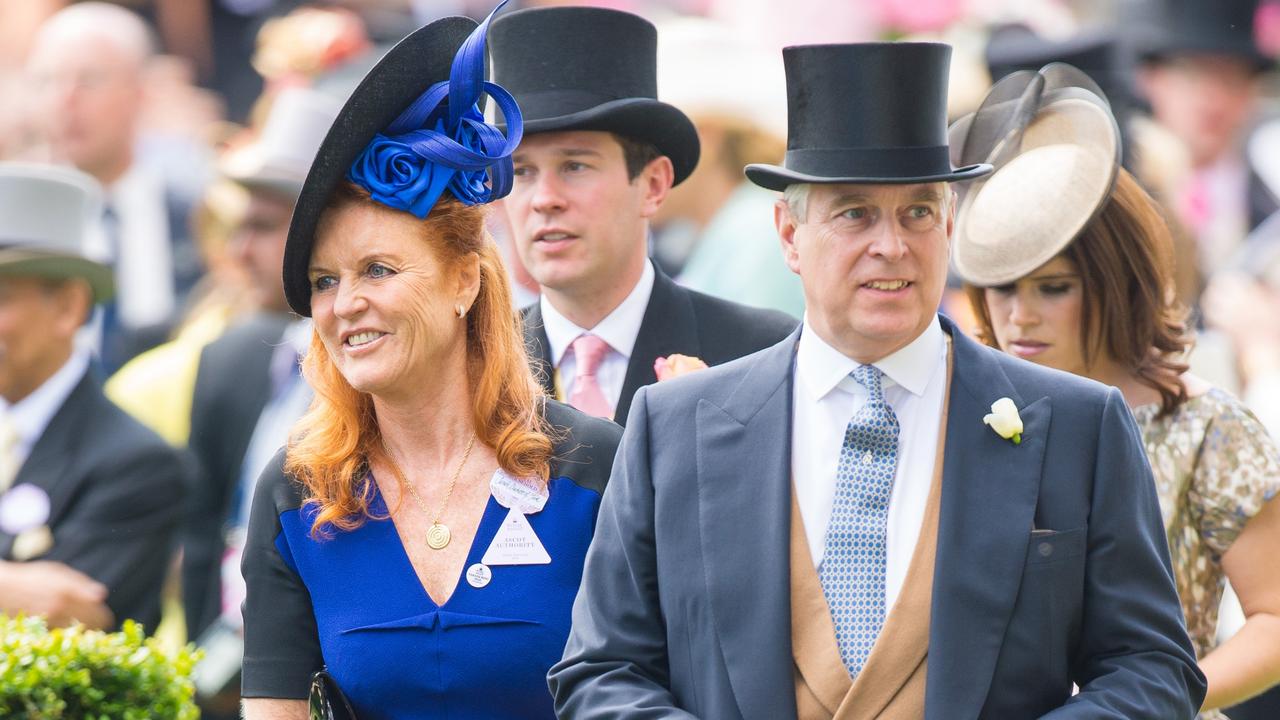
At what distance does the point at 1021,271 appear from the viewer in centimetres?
480

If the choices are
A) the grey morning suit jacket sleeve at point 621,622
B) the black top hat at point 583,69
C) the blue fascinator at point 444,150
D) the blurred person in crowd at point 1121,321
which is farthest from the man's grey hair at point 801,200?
the black top hat at point 583,69

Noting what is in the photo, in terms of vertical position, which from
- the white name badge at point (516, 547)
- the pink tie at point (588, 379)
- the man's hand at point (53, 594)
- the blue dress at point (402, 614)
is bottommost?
the man's hand at point (53, 594)

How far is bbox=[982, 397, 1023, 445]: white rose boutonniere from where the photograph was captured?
11.6 feet

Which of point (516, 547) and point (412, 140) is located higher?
point (412, 140)

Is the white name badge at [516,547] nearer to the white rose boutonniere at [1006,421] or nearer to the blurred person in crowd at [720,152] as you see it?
the white rose boutonniere at [1006,421]

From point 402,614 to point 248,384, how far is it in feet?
12.2

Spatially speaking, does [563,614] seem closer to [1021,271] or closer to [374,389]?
[374,389]

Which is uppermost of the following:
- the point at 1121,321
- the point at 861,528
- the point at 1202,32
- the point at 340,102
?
the point at 1202,32

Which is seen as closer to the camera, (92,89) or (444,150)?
(444,150)

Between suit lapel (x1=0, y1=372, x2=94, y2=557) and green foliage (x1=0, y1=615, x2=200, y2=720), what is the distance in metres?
1.67

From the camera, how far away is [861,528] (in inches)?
139

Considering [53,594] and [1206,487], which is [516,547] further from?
[53,594]

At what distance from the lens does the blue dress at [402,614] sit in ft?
13.2

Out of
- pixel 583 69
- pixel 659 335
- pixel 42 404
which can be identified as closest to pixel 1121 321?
pixel 659 335
